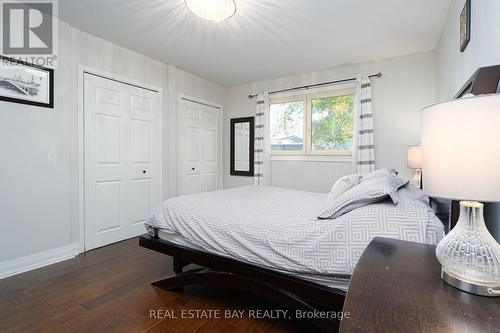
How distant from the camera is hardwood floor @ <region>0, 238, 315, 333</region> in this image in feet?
5.32

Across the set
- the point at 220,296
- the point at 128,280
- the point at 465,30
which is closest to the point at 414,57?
the point at 465,30

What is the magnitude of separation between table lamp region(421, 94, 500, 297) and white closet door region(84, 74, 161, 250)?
10.7ft

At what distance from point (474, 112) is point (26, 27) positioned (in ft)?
11.5

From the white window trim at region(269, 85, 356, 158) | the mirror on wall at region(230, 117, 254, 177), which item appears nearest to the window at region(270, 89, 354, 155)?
the white window trim at region(269, 85, 356, 158)

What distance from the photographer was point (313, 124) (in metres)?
4.12

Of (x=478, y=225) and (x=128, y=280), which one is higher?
(x=478, y=225)

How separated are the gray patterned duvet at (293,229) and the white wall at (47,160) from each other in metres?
1.27

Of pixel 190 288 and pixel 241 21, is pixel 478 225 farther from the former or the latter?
pixel 241 21

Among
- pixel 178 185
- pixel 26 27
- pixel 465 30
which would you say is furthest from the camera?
pixel 178 185

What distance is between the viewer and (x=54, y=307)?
5.97ft

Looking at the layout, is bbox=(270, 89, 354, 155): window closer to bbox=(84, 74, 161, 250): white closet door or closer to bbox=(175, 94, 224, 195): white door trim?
bbox=(175, 94, 224, 195): white door trim

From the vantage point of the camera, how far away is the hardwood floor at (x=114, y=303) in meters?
1.62

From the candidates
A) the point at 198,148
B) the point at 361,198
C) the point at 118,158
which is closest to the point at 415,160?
the point at 361,198

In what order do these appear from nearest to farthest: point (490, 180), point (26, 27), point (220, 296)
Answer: point (490, 180)
point (220, 296)
point (26, 27)
